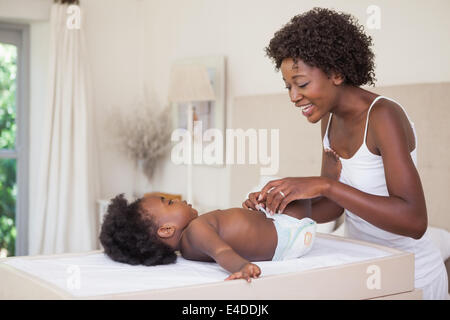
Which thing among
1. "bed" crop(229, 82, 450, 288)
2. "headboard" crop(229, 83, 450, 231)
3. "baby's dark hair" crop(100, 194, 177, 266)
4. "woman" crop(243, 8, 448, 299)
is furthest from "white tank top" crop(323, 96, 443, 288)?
"headboard" crop(229, 83, 450, 231)

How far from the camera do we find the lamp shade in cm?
371

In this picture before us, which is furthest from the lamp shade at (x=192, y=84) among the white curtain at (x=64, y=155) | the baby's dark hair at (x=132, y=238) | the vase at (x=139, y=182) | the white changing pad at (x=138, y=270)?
the white changing pad at (x=138, y=270)

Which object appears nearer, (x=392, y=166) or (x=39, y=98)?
(x=392, y=166)

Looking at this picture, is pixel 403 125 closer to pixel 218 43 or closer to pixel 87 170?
pixel 218 43

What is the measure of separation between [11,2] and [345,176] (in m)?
3.58

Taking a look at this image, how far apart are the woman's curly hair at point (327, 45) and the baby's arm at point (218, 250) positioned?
51cm

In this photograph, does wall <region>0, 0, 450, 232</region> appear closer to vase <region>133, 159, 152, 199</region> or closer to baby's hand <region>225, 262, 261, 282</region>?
vase <region>133, 159, 152, 199</region>

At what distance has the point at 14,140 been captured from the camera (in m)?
4.55

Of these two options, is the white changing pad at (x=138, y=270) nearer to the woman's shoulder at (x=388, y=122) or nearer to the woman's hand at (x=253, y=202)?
the woman's hand at (x=253, y=202)

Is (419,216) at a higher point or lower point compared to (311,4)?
lower

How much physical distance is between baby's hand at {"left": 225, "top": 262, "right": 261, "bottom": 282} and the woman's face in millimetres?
492
